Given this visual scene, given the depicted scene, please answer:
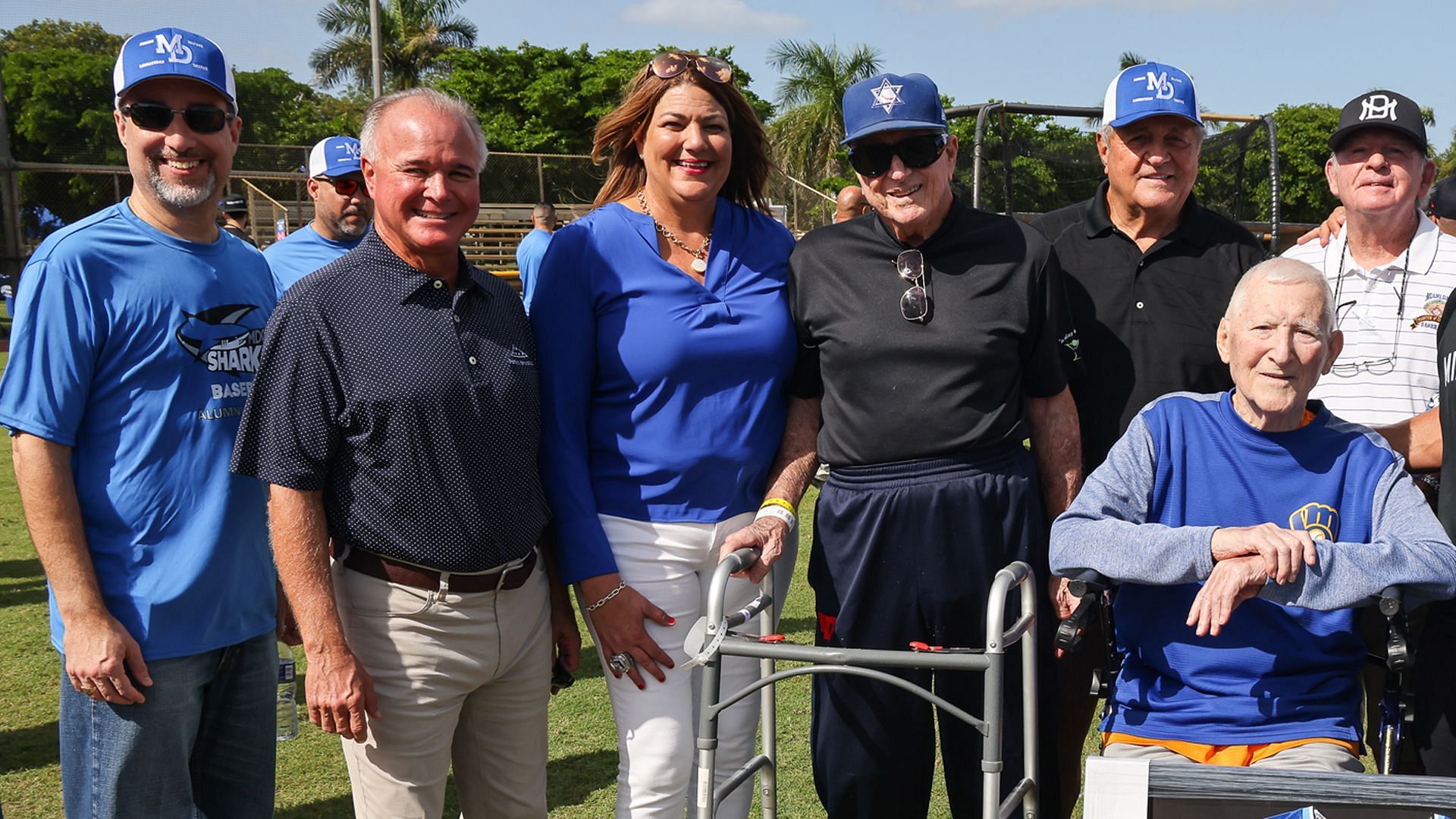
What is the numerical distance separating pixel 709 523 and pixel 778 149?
139ft

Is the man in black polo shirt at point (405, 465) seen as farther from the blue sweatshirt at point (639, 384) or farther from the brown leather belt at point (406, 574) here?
the blue sweatshirt at point (639, 384)

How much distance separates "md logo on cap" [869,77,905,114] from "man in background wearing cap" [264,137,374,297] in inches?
125

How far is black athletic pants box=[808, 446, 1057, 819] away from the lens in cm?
303

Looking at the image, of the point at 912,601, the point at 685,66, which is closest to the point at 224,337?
the point at 685,66

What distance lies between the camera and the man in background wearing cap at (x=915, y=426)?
3020mm

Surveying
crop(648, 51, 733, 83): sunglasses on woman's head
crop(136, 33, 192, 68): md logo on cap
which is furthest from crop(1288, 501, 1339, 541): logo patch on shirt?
crop(136, 33, 192, 68): md logo on cap

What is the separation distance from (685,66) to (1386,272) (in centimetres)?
224

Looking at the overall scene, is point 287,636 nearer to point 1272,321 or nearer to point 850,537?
point 850,537

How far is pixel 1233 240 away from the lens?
3.49m

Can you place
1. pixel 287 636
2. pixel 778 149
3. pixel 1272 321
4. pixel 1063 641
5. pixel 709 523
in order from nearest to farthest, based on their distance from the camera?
pixel 1063 641, pixel 1272 321, pixel 709 523, pixel 287 636, pixel 778 149

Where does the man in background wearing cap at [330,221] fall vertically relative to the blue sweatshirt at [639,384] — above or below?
above

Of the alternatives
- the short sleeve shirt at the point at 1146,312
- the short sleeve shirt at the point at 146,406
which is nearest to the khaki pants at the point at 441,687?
the short sleeve shirt at the point at 146,406

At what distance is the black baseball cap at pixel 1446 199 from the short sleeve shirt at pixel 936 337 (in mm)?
1587

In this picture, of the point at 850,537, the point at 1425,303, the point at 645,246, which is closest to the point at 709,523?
the point at 850,537
